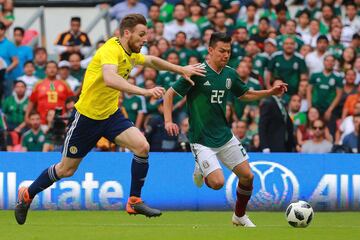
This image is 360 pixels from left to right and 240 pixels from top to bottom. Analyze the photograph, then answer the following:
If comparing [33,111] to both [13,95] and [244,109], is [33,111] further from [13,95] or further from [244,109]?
[244,109]

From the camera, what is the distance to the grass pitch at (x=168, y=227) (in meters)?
11.5

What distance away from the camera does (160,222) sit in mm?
14289

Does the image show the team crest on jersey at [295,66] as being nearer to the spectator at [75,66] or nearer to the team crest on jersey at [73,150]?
the spectator at [75,66]

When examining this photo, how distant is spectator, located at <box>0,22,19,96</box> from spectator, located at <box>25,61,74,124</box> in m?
1.38

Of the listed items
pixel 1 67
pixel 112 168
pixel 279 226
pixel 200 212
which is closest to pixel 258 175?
pixel 200 212

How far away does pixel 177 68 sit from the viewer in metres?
12.7

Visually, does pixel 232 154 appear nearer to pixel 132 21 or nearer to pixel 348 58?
pixel 132 21

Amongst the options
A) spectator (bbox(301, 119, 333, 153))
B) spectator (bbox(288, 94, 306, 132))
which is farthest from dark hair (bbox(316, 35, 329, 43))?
spectator (bbox(301, 119, 333, 153))

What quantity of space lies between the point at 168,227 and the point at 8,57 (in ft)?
29.6

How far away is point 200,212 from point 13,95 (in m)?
5.27

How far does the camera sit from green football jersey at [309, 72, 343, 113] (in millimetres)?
20266

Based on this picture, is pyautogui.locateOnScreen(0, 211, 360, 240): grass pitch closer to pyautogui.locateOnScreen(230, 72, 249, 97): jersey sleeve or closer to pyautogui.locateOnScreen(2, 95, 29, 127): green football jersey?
pyautogui.locateOnScreen(230, 72, 249, 97): jersey sleeve

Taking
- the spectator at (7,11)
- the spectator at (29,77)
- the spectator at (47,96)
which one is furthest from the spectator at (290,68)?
the spectator at (7,11)

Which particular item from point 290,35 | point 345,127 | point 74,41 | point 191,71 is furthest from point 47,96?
point 191,71
